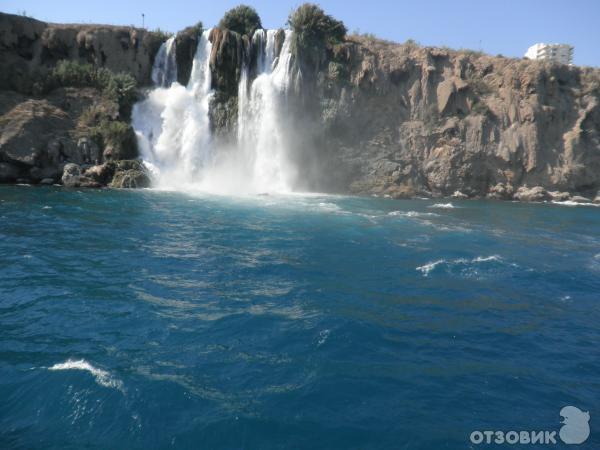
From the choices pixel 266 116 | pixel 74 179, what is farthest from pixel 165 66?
pixel 74 179

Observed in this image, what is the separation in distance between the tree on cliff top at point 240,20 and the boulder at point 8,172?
19946mm

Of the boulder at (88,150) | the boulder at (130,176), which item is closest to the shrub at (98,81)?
the boulder at (88,150)

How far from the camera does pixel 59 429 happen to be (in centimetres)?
621

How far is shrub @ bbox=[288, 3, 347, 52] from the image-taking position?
37.8 m

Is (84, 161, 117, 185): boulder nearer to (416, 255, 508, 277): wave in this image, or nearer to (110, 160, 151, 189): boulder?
(110, 160, 151, 189): boulder

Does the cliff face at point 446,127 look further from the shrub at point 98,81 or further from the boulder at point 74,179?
the boulder at point 74,179

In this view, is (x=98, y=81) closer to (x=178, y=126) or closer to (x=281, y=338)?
(x=178, y=126)

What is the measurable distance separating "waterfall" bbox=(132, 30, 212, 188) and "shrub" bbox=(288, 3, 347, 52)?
Result: 724cm

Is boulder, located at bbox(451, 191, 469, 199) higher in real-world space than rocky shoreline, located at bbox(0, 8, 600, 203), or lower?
lower

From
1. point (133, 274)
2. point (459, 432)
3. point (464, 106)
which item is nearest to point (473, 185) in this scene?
point (464, 106)

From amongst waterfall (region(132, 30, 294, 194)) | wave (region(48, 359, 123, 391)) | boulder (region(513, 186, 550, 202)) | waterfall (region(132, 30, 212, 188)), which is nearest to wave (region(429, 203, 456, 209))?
boulder (region(513, 186, 550, 202))

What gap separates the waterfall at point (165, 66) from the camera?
37750 mm

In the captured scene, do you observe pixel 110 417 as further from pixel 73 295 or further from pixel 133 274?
pixel 133 274

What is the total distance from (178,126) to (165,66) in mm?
5872
